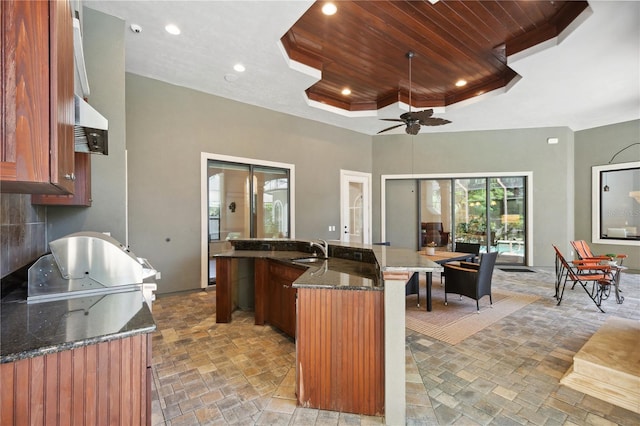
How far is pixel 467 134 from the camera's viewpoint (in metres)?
7.27

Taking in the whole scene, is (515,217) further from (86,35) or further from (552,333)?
(86,35)

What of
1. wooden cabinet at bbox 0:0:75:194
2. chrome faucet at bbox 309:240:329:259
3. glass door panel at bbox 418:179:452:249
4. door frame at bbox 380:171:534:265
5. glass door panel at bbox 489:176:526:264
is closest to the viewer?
wooden cabinet at bbox 0:0:75:194

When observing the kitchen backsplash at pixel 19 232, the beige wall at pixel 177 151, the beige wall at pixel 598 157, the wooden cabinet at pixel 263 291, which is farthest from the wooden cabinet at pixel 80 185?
the beige wall at pixel 598 157

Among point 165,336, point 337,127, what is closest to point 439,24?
point 337,127

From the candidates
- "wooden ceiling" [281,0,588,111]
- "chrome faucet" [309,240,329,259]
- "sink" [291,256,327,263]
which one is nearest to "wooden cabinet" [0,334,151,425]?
"sink" [291,256,327,263]

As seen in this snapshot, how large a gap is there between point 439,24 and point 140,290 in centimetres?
428

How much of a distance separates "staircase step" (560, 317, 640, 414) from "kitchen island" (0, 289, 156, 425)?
310cm

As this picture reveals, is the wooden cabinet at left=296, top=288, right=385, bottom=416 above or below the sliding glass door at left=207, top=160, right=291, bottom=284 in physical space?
below

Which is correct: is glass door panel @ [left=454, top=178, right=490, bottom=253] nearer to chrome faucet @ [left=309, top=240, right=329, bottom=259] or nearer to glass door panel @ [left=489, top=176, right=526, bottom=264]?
glass door panel @ [left=489, top=176, right=526, bottom=264]

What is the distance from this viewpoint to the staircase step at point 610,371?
2.04m

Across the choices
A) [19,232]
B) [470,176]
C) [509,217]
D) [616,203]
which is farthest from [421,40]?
[616,203]

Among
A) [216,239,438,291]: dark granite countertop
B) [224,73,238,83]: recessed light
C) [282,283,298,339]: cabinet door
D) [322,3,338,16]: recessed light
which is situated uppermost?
[322,3,338,16]: recessed light

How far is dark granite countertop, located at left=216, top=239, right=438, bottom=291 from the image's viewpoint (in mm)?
1926

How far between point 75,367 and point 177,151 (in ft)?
13.7
